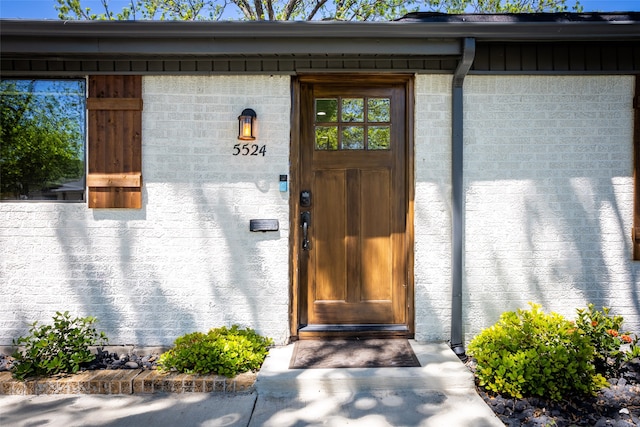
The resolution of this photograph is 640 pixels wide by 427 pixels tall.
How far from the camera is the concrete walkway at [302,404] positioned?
2.56 meters

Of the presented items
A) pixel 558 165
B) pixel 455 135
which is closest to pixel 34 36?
pixel 455 135

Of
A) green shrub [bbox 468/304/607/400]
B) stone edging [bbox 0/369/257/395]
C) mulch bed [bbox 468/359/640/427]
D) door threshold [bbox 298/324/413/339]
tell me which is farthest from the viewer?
door threshold [bbox 298/324/413/339]

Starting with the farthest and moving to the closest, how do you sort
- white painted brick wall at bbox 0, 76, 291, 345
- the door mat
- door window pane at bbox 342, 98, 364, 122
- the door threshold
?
door window pane at bbox 342, 98, 364, 122
the door threshold
white painted brick wall at bbox 0, 76, 291, 345
the door mat

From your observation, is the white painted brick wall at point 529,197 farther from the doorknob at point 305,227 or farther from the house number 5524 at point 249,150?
the house number 5524 at point 249,150

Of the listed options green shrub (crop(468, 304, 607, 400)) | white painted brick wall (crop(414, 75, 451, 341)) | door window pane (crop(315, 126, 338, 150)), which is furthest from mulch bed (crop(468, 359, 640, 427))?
door window pane (crop(315, 126, 338, 150))

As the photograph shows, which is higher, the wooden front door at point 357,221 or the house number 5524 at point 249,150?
the house number 5524 at point 249,150

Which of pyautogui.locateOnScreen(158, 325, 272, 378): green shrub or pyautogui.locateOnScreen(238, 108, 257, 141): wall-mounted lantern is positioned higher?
pyautogui.locateOnScreen(238, 108, 257, 141): wall-mounted lantern

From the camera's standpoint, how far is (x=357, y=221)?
12.1 feet

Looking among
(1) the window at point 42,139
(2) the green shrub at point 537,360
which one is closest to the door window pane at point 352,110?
(2) the green shrub at point 537,360

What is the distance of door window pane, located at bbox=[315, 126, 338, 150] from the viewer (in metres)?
3.73

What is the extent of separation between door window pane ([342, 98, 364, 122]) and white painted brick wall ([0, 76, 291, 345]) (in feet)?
1.81

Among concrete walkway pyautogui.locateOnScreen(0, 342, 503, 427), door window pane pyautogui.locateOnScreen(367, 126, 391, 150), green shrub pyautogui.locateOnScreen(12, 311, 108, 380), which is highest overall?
door window pane pyautogui.locateOnScreen(367, 126, 391, 150)

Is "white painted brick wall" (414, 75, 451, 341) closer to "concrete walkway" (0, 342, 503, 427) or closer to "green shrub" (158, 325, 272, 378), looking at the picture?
"concrete walkway" (0, 342, 503, 427)

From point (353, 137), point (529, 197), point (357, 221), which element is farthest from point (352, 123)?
point (529, 197)
